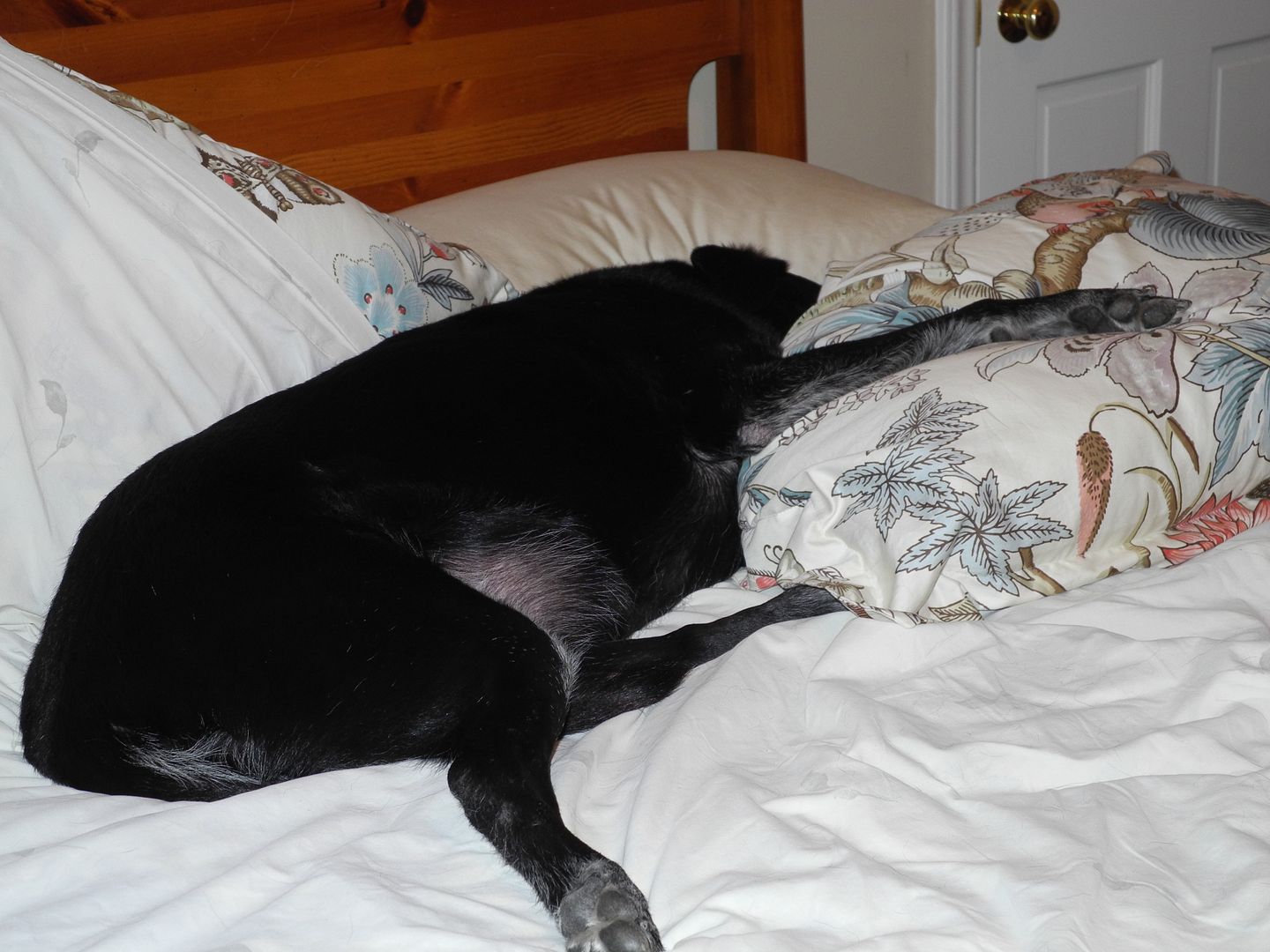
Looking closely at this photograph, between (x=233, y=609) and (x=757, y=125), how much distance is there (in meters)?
2.04

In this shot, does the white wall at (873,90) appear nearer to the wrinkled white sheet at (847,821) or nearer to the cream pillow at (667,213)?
the cream pillow at (667,213)

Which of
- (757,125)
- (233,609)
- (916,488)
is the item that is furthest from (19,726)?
(757,125)

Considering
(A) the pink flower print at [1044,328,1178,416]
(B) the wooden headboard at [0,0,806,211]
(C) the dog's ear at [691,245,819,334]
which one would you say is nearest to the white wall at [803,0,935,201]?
(B) the wooden headboard at [0,0,806,211]

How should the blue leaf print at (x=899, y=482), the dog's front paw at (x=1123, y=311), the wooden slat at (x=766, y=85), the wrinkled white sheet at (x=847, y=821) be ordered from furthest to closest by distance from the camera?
1. the wooden slat at (x=766, y=85)
2. the dog's front paw at (x=1123, y=311)
3. the blue leaf print at (x=899, y=482)
4. the wrinkled white sheet at (x=847, y=821)

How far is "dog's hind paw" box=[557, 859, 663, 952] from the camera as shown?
37.6 inches

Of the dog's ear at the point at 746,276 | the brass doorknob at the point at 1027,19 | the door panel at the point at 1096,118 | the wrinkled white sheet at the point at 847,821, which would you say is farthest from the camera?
the door panel at the point at 1096,118

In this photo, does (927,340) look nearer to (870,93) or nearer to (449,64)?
(449,64)

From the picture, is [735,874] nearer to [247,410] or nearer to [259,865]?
[259,865]

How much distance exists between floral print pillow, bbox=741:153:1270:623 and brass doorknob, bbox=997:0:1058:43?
189cm

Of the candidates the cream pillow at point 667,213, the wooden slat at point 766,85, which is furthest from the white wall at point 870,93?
the cream pillow at point 667,213

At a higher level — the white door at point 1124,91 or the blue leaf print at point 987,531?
the white door at point 1124,91

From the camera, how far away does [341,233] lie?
175 cm

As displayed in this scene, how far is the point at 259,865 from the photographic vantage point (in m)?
1.03

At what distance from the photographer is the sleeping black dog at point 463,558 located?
1.18 m
